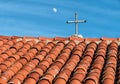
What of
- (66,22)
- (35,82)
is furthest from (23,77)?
(66,22)

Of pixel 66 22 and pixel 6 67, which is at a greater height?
pixel 66 22

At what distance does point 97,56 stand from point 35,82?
7.33 ft

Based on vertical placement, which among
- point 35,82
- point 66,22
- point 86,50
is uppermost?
point 66,22

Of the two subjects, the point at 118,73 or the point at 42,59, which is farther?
the point at 42,59

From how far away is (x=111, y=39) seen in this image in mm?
10789

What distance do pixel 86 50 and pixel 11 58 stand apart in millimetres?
2127

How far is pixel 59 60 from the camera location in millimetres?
9023

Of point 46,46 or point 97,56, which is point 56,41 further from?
point 97,56

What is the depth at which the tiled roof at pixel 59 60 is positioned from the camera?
783 centimetres

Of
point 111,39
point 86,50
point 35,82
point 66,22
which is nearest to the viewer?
point 35,82

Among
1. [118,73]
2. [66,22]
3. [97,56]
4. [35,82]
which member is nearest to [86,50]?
[97,56]

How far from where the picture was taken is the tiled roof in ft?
25.7

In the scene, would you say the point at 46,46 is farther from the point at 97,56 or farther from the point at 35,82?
the point at 35,82

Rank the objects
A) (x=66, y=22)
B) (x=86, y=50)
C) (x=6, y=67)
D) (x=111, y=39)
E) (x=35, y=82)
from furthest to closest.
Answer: (x=66, y=22) → (x=111, y=39) → (x=86, y=50) → (x=6, y=67) → (x=35, y=82)
